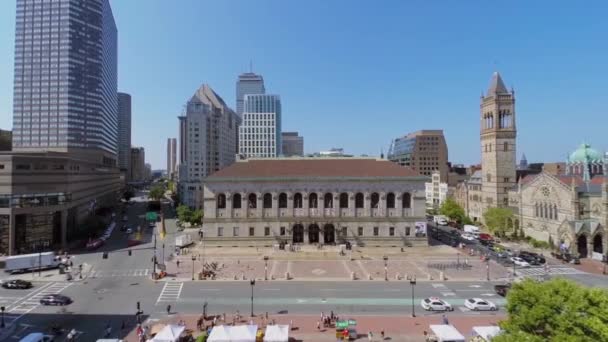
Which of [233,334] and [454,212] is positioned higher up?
[454,212]

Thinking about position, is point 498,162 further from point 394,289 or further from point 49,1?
point 49,1

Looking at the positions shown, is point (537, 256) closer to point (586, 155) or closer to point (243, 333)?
point (586, 155)

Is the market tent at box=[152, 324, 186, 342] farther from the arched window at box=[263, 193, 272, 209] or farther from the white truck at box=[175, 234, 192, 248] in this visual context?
the arched window at box=[263, 193, 272, 209]

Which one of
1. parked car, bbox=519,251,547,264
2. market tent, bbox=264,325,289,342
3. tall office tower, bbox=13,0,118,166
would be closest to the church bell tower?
parked car, bbox=519,251,547,264

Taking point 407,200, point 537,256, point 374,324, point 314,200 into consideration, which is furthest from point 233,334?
point 537,256

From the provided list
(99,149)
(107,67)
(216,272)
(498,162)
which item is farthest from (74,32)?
(498,162)
